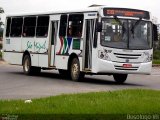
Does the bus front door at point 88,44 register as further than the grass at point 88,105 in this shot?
Yes

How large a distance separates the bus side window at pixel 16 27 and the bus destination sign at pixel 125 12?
7655 mm

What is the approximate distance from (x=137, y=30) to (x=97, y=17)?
5.69 feet

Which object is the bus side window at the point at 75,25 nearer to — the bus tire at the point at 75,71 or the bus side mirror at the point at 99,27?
the bus tire at the point at 75,71

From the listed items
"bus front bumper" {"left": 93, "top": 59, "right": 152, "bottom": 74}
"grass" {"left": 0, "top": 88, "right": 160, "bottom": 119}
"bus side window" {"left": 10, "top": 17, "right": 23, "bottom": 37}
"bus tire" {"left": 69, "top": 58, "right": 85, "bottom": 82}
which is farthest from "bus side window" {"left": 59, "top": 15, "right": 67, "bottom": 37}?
"grass" {"left": 0, "top": 88, "right": 160, "bottom": 119}

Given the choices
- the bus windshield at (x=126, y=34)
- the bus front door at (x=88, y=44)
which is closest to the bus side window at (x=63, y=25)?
the bus front door at (x=88, y=44)

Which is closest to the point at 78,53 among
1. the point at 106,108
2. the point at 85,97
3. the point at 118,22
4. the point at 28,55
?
the point at 118,22

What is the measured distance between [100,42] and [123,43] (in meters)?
0.93

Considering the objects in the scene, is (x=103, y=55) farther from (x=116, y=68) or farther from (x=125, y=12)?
(x=125, y=12)

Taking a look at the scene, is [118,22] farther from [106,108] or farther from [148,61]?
[106,108]

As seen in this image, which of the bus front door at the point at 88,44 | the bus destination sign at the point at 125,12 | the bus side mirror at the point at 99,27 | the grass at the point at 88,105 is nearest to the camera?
the grass at the point at 88,105

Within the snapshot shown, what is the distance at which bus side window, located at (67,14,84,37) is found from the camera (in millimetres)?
24289

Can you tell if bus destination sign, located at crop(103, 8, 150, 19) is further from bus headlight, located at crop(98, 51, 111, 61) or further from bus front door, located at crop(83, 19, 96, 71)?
bus headlight, located at crop(98, 51, 111, 61)

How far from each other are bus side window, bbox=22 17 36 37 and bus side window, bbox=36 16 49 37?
448 millimetres

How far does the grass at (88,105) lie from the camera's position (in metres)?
11.3
